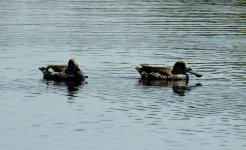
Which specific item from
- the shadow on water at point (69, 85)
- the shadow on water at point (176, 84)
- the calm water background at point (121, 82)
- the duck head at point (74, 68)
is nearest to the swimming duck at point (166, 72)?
the shadow on water at point (176, 84)

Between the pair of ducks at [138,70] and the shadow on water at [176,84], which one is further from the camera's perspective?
the pair of ducks at [138,70]

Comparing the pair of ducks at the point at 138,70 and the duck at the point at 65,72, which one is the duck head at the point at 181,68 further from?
the duck at the point at 65,72

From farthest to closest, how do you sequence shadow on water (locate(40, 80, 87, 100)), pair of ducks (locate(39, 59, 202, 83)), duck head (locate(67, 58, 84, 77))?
pair of ducks (locate(39, 59, 202, 83))
duck head (locate(67, 58, 84, 77))
shadow on water (locate(40, 80, 87, 100))

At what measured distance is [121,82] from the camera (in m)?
38.8

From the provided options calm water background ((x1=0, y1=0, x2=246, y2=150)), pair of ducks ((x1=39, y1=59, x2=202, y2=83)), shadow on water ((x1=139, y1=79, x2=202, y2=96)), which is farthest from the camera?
pair of ducks ((x1=39, y1=59, x2=202, y2=83))

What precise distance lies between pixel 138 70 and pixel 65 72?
2.54 meters

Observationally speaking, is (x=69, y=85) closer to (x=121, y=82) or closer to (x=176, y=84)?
(x=121, y=82)

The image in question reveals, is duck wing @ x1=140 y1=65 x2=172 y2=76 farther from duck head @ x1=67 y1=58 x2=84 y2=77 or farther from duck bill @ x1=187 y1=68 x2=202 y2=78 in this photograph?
duck head @ x1=67 y1=58 x2=84 y2=77

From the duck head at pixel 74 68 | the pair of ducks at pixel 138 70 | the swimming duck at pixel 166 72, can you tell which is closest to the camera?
the duck head at pixel 74 68

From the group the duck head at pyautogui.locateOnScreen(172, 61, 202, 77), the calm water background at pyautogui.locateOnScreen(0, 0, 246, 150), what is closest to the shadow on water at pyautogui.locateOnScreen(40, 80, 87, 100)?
the calm water background at pyautogui.locateOnScreen(0, 0, 246, 150)

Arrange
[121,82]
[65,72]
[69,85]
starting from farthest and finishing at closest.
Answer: [65,72] < [69,85] < [121,82]

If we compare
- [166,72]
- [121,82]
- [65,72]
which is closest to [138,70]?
[166,72]

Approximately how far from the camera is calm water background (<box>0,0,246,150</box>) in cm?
2997

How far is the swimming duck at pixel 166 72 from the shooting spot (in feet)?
132
